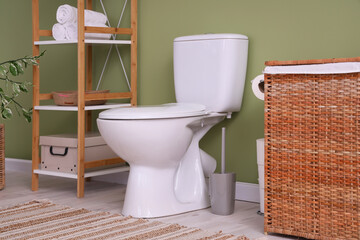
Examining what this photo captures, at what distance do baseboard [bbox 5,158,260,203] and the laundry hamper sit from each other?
608mm

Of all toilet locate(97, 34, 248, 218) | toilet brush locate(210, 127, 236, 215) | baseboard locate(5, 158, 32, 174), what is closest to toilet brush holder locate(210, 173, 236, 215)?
toilet brush locate(210, 127, 236, 215)

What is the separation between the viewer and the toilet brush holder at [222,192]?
2514 mm

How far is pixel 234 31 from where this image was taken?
2875 millimetres

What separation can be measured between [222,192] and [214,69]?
605mm

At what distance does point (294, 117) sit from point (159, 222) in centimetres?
74

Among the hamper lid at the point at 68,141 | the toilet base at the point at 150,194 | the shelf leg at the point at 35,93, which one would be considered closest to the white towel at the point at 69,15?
the shelf leg at the point at 35,93

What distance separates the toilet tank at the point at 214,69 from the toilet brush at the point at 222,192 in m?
0.38

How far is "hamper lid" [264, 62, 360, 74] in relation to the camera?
6.45ft

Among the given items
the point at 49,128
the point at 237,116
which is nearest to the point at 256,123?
the point at 237,116

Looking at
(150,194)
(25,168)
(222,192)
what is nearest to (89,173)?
(150,194)

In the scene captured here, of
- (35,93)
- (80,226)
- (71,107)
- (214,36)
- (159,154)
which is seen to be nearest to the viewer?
(80,226)

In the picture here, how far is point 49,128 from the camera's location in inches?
147

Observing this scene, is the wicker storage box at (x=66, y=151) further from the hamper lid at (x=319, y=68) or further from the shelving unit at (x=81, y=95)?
the hamper lid at (x=319, y=68)

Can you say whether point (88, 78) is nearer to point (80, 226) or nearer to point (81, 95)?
point (81, 95)
